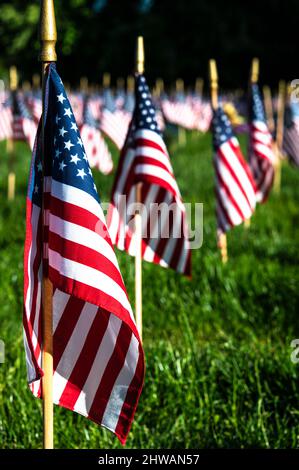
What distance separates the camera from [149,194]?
629 cm

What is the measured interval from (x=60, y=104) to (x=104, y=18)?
47.8 m

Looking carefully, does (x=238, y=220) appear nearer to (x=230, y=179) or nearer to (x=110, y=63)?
(x=230, y=179)

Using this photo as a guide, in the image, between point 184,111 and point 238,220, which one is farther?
point 184,111

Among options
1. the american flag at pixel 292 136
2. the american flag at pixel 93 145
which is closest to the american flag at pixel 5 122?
the american flag at pixel 93 145

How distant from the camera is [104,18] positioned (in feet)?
163

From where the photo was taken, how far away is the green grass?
476cm

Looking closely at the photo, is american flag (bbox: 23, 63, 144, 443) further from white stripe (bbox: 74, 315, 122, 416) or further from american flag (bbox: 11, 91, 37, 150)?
american flag (bbox: 11, 91, 37, 150)

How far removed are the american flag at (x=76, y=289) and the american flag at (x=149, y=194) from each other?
1.85 m

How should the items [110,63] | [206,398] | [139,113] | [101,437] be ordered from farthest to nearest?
1. [110,63]
2. [139,113]
3. [206,398]
4. [101,437]

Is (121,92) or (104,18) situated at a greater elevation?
(104,18)

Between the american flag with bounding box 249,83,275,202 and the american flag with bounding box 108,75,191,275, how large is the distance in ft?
13.4

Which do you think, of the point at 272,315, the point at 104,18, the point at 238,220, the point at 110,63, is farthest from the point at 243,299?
the point at 104,18

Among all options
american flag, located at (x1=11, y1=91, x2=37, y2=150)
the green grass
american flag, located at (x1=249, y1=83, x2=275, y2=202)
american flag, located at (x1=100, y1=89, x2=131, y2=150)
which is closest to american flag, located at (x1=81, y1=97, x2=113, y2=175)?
american flag, located at (x1=11, y1=91, x2=37, y2=150)

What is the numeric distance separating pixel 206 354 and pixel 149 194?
135 centimetres
